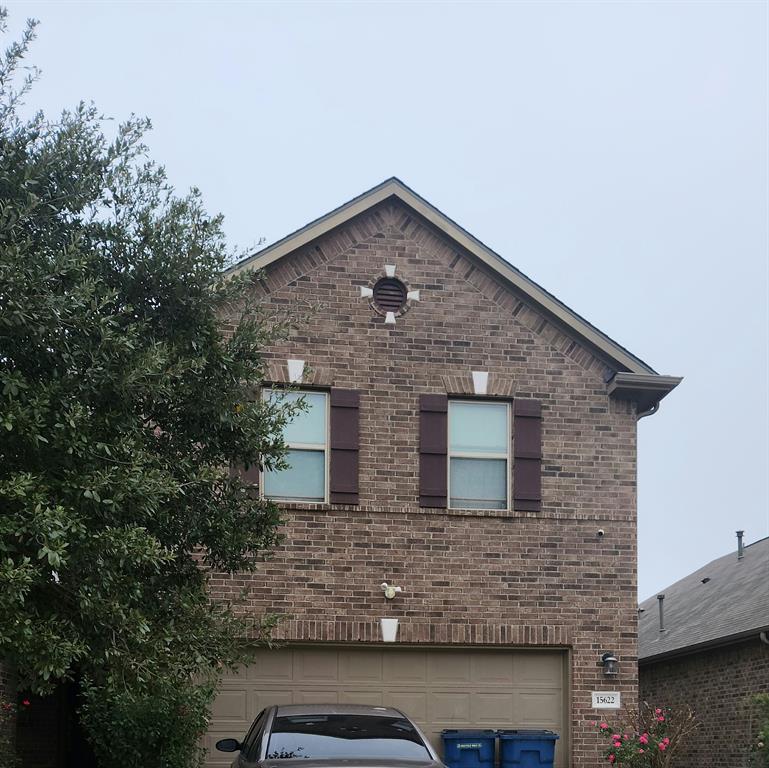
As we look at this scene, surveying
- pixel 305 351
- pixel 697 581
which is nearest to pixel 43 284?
pixel 305 351

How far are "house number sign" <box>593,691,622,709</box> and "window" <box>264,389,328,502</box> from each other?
4.58m

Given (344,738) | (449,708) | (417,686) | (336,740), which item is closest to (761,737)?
(449,708)

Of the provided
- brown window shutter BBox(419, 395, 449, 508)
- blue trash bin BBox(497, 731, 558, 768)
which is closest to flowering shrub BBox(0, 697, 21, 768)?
brown window shutter BBox(419, 395, 449, 508)

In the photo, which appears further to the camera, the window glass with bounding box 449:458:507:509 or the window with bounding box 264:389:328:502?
the window glass with bounding box 449:458:507:509

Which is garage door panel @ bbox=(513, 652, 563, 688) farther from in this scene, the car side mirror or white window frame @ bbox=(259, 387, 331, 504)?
the car side mirror

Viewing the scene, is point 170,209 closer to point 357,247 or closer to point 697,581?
point 357,247

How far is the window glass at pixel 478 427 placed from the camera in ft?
58.0

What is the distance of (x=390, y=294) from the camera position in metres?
17.9

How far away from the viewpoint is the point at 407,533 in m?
17.2

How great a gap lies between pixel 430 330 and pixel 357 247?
1.57m

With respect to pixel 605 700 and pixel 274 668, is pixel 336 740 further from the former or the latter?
pixel 605 700

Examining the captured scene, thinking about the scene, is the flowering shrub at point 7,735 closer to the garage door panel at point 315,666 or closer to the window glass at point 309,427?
the garage door panel at point 315,666

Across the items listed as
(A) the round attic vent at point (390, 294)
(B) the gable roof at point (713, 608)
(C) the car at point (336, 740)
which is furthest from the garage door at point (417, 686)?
(C) the car at point (336, 740)

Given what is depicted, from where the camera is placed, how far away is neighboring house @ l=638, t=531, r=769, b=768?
67.8 feet
